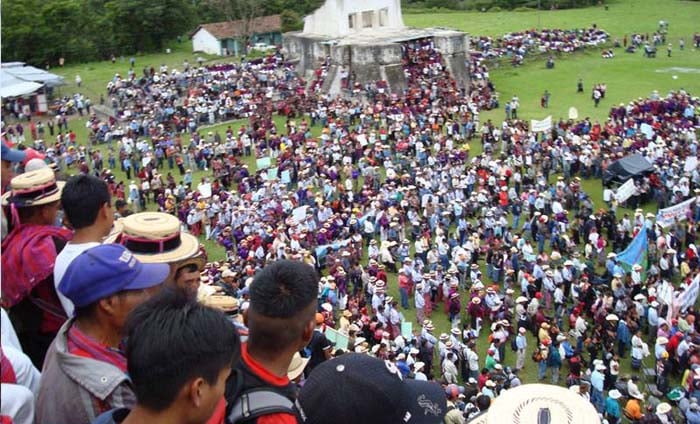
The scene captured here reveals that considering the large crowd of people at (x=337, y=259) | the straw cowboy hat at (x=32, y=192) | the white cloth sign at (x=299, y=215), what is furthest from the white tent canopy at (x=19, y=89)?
the straw cowboy hat at (x=32, y=192)

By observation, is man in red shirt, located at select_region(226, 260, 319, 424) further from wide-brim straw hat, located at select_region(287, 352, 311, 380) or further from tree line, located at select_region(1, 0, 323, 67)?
tree line, located at select_region(1, 0, 323, 67)

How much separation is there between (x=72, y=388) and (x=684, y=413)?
1054 cm

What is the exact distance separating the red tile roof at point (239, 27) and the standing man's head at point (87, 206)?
136ft

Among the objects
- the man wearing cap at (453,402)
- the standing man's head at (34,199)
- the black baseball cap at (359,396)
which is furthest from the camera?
the man wearing cap at (453,402)

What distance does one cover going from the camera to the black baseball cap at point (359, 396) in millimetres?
2982

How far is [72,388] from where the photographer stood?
3.26 meters

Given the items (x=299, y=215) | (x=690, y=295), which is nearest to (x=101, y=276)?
(x=690, y=295)

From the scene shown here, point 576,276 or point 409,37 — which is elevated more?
point 409,37

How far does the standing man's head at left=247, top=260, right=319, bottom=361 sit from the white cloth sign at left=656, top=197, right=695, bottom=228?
16.3 metres

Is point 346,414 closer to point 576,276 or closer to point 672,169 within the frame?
point 576,276

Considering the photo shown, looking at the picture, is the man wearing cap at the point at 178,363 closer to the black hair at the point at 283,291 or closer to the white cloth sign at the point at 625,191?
the black hair at the point at 283,291

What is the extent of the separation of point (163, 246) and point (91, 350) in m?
1.17

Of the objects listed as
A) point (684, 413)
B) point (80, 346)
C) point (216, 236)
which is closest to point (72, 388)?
point (80, 346)

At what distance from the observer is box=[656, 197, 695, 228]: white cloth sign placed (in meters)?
18.0
